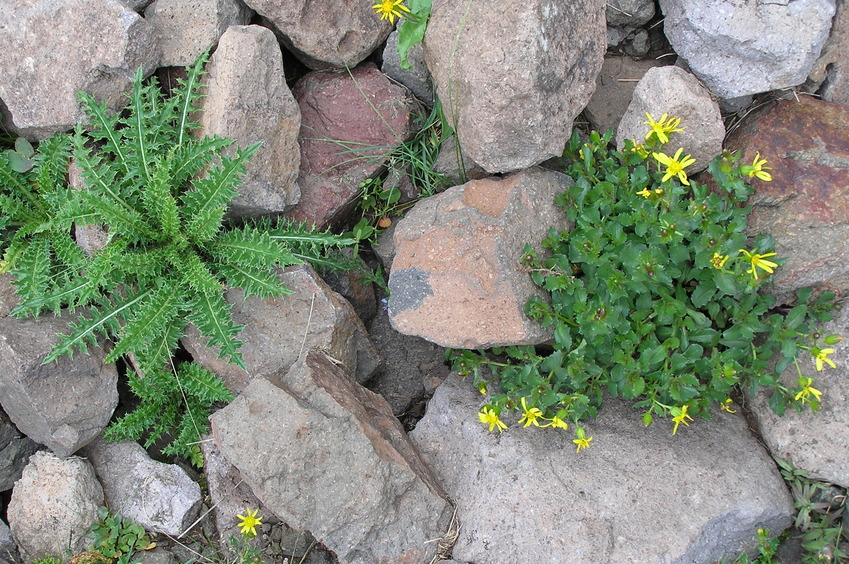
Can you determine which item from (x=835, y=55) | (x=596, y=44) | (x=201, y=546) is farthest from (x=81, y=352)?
(x=835, y=55)

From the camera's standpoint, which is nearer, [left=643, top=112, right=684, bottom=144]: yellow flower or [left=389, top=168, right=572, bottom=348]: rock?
[left=643, top=112, right=684, bottom=144]: yellow flower

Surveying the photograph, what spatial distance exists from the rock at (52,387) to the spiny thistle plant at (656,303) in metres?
2.05

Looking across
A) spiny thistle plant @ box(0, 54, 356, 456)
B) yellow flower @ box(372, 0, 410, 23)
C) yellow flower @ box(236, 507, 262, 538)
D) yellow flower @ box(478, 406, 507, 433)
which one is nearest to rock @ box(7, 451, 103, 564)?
spiny thistle plant @ box(0, 54, 356, 456)

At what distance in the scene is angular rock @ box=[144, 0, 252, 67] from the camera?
12.1 feet

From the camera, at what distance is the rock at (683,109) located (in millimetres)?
3273

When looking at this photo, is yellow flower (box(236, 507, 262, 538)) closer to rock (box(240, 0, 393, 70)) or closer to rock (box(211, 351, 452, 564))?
rock (box(211, 351, 452, 564))

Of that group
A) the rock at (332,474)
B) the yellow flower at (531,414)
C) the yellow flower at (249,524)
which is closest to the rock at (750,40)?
the yellow flower at (531,414)

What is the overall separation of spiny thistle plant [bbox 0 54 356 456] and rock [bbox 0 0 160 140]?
147 millimetres

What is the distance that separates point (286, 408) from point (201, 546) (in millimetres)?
1006

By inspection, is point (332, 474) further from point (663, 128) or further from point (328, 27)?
point (328, 27)

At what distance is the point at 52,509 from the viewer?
138 inches

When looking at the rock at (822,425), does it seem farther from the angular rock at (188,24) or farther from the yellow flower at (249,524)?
the angular rock at (188,24)

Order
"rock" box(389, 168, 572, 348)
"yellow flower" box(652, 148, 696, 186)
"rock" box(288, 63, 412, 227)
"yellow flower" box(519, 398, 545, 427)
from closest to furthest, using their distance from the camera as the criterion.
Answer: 1. "yellow flower" box(652, 148, 696, 186)
2. "yellow flower" box(519, 398, 545, 427)
3. "rock" box(389, 168, 572, 348)
4. "rock" box(288, 63, 412, 227)

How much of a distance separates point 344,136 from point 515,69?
118cm
